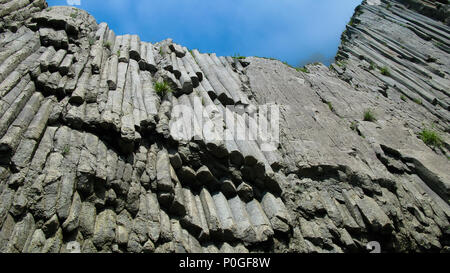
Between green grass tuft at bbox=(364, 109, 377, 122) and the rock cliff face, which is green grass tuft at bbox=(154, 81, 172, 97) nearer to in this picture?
the rock cliff face

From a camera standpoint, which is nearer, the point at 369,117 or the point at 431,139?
the point at 431,139

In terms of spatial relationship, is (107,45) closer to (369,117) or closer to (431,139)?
(369,117)

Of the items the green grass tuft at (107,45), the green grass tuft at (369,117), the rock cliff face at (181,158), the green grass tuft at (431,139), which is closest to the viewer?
the rock cliff face at (181,158)

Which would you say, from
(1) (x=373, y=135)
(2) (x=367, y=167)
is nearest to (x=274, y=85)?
(1) (x=373, y=135)

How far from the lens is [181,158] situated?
7848 millimetres

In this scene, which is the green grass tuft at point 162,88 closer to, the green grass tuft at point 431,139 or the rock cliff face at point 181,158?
the rock cliff face at point 181,158

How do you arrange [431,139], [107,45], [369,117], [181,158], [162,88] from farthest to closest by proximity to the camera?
[369,117] → [431,139] → [107,45] → [162,88] → [181,158]

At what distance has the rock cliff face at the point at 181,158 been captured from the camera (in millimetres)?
5934

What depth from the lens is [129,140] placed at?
7.29 m

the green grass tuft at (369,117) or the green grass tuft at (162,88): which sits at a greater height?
the green grass tuft at (369,117)

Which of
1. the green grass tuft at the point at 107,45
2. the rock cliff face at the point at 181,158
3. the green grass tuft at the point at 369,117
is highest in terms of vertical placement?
the green grass tuft at the point at 107,45

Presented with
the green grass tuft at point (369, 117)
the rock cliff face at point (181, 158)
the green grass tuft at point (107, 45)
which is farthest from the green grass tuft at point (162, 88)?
the green grass tuft at point (369, 117)

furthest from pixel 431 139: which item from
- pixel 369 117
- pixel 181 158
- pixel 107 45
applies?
pixel 107 45

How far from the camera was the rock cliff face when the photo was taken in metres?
5.93
